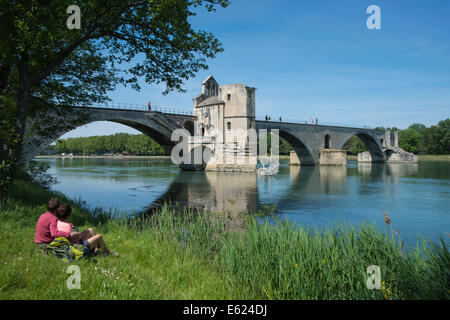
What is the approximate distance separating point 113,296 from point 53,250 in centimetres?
177

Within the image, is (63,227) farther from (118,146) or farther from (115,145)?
(115,145)

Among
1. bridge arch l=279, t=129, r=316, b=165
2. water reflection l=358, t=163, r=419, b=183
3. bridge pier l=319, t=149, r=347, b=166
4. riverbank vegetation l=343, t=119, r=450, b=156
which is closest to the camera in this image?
water reflection l=358, t=163, r=419, b=183

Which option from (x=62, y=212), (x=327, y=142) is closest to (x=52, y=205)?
(x=62, y=212)

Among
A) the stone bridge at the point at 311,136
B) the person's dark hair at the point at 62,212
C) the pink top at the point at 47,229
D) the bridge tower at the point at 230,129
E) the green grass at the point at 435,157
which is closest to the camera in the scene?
the pink top at the point at 47,229

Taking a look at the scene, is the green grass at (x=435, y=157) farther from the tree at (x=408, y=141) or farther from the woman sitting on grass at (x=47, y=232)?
the woman sitting on grass at (x=47, y=232)

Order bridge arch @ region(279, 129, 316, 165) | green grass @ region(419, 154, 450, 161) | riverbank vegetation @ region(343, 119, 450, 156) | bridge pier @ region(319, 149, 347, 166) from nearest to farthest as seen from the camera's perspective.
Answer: bridge arch @ region(279, 129, 316, 165)
bridge pier @ region(319, 149, 347, 166)
green grass @ region(419, 154, 450, 161)
riverbank vegetation @ region(343, 119, 450, 156)

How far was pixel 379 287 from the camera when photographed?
14.0 feet

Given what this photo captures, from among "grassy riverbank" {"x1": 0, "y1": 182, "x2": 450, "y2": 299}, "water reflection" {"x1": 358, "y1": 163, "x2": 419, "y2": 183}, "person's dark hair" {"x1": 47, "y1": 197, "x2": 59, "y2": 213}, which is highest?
"person's dark hair" {"x1": 47, "y1": 197, "x2": 59, "y2": 213}

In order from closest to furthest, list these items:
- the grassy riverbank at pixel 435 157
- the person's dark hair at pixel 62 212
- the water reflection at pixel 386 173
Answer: the person's dark hair at pixel 62 212 < the water reflection at pixel 386 173 < the grassy riverbank at pixel 435 157

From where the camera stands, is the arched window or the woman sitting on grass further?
the arched window

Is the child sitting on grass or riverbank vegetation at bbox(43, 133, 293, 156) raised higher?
riverbank vegetation at bbox(43, 133, 293, 156)

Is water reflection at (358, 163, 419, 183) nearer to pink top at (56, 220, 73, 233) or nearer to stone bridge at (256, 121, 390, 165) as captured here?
stone bridge at (256, 121, 390, 165)

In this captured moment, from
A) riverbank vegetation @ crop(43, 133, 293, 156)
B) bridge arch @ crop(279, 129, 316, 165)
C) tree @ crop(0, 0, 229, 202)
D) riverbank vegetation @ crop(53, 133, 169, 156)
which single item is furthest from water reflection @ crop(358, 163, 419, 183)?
riverbank vegetation @ crop(53, 133, 169, 156)

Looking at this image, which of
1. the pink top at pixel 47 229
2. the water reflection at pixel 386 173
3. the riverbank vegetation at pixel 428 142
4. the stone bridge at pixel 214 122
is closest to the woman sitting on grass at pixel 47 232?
the pink top at pixel 47 229
